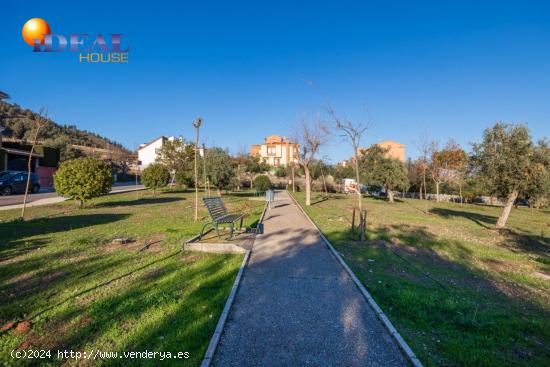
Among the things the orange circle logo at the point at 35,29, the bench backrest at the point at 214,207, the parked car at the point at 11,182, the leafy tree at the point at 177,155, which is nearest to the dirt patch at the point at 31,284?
the bench backrest at the point at 214,207

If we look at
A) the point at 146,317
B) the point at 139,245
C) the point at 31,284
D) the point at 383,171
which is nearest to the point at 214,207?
the point at 139,245

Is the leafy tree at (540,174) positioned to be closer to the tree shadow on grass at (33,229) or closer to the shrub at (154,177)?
the tree shadow on grass at (33,229)

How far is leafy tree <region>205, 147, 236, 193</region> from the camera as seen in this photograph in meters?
24.6

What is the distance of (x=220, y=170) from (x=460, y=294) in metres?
21.6

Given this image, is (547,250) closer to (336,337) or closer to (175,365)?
(336,337)

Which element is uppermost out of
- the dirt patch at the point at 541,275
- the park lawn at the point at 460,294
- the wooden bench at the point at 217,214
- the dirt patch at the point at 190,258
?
the wooden bench at the point at 217,214

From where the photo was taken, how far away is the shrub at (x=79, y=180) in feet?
46.7

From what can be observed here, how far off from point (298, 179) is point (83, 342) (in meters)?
44.0

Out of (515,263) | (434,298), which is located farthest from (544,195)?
(434,298)

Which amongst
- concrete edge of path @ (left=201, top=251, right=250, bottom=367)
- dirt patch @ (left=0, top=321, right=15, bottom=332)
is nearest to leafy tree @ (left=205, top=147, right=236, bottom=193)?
concrete edge of path @ (left=201, top=251, right=250, bottom=367)

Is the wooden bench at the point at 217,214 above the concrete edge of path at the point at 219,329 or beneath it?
above

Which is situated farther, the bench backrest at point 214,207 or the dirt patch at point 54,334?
the bench backrest at point 214,207

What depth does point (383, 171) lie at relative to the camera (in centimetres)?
3131

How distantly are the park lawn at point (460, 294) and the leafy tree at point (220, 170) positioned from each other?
16825 millimetres
